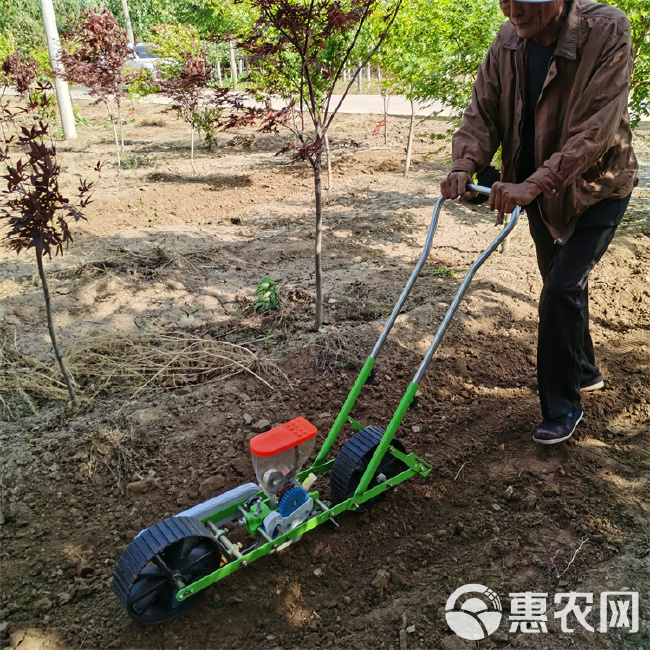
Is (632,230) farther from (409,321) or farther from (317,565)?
(317,565)

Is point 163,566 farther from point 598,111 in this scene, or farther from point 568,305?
point 598,111

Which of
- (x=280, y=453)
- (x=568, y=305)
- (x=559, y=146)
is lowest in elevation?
(x=280, y=453)

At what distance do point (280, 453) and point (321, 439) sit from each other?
0.95 m

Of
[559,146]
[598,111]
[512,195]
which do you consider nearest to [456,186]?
[512,195]

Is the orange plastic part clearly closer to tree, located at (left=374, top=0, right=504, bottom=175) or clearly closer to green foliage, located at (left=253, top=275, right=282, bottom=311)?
green foliage, located at (left=253, top=275, right=282, bottom=311)

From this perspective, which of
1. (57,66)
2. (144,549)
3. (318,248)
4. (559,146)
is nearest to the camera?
(144,549)

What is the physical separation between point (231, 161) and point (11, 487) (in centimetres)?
1023

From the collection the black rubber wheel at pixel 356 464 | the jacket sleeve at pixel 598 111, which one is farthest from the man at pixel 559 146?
the black rubber wheel at pixel 356 464

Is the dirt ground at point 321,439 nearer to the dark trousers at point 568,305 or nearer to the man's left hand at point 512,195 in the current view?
the dark trousers at point 568,305

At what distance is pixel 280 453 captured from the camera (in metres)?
2.66

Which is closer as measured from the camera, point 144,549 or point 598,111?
point 144,549

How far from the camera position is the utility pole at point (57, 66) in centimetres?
1332

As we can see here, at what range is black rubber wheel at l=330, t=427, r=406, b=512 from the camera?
2887mm

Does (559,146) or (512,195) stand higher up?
(559,146)
